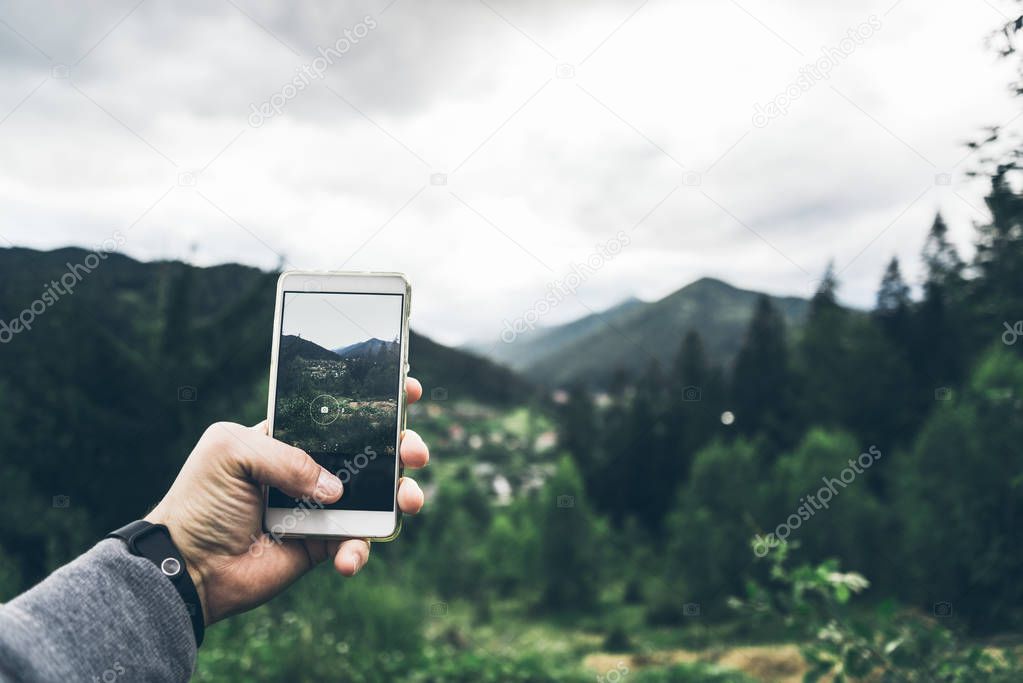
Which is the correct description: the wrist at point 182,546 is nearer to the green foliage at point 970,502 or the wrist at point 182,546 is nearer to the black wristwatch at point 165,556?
the black wristwatch at point 165,556

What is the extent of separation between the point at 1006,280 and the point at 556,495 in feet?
37.0

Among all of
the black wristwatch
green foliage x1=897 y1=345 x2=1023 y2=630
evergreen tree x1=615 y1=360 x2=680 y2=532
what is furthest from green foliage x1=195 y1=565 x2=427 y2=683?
evergreen tree x1=615 y1=360 x2=680 y2=532

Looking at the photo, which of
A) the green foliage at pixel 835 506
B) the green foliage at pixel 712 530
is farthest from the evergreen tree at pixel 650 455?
the green foliage at pixel 835 506

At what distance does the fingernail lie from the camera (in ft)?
5.49

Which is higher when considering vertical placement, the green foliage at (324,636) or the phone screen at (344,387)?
the phone screen at (344,387)

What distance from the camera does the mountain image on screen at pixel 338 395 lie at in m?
1.77

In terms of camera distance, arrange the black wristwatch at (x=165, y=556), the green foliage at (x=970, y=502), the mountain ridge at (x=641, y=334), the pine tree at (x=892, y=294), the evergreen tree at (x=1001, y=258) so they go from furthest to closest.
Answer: the mountain ridge at (x=641, y=334) → the pine tree at (x=892, y=294) → the green foliage at (x=970, y=502) → the evergreen tree at (x=1001, y=258) → the black wristwatch at (x=165, y=556)

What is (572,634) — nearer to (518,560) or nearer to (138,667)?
(518,560)

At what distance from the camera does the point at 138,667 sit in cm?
123

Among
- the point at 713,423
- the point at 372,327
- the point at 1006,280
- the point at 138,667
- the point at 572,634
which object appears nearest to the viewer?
the point at 138,667

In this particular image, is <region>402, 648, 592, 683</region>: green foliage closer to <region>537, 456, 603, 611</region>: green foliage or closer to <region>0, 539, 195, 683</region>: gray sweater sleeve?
<region>0, 539, 195, 683</region>: gray sweater sleeve

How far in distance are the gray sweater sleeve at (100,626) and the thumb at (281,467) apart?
0.34m

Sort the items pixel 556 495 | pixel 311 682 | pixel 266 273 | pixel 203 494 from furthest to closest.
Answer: pixel 556 495 < pixel 266 273 < pixel 311 682 < pixel 203 494

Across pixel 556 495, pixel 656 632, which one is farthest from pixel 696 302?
pixel 656 632
